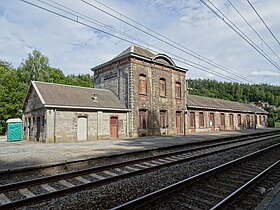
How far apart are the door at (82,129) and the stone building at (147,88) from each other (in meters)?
4.87

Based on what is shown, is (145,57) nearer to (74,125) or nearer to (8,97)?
(74,125)

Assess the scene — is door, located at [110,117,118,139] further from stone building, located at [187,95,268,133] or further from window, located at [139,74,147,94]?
stone building, located at [187,95,268,133]

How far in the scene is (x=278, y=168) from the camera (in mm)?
8352

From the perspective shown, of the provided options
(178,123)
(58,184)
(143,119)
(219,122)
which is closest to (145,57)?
(143,119)

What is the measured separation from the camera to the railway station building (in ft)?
63.2

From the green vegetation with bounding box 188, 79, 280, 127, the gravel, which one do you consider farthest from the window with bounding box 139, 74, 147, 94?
the green vegetation with bounding box 188, 79, 280, 127

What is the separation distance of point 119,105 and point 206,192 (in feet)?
59.5

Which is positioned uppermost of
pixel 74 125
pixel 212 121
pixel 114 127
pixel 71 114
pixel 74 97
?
pixel 74 97

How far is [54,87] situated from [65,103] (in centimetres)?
330

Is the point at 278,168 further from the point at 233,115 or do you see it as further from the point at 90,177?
the point at 233,115

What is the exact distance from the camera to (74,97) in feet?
68.9

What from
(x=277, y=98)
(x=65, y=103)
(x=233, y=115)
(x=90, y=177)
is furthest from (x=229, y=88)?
(x=90, y=177)

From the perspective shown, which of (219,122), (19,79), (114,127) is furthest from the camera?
(19,79)

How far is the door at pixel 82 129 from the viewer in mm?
19859
